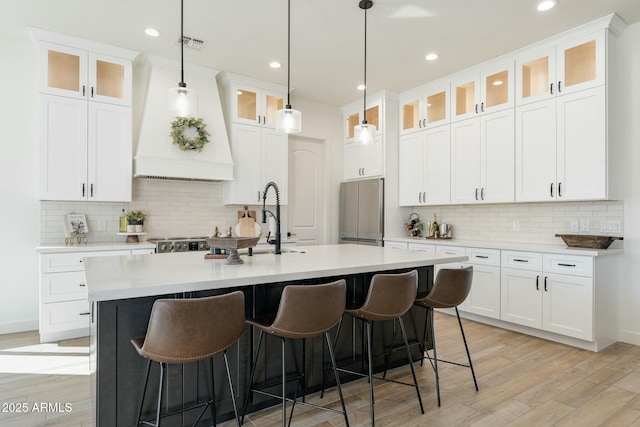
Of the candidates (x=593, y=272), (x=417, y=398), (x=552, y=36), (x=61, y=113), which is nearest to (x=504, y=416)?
(x=417, y=398)

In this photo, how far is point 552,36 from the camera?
3758 millimetres

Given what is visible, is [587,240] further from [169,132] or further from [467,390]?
[169,132]

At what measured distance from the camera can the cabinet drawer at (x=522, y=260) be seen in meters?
3.70

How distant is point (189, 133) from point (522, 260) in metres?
3.97

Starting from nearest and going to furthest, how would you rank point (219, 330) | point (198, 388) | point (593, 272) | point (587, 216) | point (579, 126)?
point (219, 330) < point (198, 388) < point (593, 272) < point (579, 126) < point (587, 216)

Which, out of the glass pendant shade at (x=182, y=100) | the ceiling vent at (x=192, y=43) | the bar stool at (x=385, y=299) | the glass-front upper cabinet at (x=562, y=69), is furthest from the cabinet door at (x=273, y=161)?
the bar stool at (x=385, y=299)

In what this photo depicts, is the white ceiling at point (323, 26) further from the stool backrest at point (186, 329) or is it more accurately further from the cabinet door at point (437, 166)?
the stool backrest at point (186, 329)

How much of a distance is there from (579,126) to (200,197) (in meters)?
4.35

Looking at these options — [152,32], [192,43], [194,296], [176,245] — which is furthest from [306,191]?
[194,296]

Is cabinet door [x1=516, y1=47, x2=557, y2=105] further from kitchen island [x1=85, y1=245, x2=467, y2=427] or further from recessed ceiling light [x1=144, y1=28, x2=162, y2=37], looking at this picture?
recessed ceiling light [x1=144, y1=28, x2=162, y2=37]

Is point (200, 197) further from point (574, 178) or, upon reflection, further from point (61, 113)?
point (574, 178)

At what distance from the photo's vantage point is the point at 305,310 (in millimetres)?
1878

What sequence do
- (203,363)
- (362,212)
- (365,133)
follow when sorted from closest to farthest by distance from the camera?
(203,363), (365,133), (362,212)

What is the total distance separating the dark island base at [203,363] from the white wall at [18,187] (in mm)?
2711
